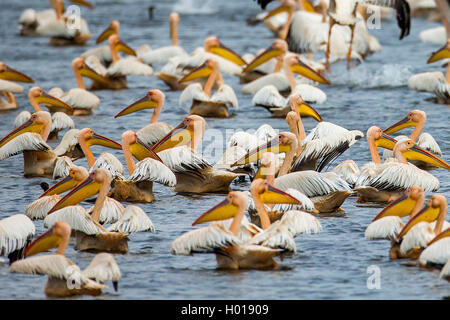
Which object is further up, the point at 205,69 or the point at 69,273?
the point at 205,69

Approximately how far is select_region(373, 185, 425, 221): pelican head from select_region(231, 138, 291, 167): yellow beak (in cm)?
122

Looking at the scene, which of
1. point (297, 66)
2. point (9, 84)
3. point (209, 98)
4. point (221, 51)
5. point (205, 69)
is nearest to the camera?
→ point (209, 98)

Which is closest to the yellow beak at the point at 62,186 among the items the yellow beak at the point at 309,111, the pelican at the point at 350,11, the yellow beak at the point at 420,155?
the yellow beak at the point at 420,155

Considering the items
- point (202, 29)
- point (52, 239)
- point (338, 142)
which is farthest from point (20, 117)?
point (202, 29)

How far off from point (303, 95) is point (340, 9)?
2.35m

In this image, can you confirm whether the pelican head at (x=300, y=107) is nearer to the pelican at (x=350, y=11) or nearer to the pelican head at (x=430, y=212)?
the pelican head at (x=430, y=212)

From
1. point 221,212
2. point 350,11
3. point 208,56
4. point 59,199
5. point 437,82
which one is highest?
point 350,11

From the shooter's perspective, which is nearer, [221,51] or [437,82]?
[437,82]

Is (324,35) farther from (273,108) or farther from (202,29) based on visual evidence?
(202,29)

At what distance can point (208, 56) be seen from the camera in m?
12.2

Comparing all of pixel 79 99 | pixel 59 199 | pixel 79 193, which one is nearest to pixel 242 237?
pixel 79 193

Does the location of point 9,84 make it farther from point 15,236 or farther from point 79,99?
point 15,236

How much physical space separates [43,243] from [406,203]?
217cm

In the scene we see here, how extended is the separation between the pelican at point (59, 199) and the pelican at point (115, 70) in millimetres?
5216
